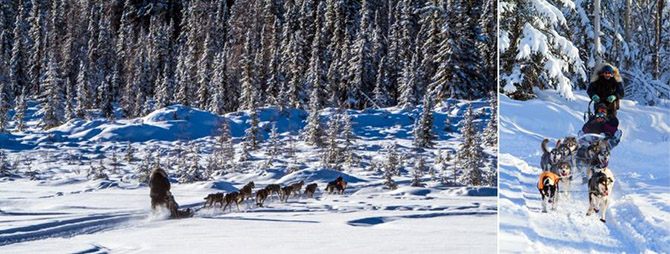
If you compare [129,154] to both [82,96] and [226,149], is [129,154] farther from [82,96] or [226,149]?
[82,96]

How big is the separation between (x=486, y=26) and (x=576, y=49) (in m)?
3.30

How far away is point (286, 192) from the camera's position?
6059 mm

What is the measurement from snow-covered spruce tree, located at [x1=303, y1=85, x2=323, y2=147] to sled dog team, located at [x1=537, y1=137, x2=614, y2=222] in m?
3.85

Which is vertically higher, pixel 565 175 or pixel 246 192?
pixel 565 175

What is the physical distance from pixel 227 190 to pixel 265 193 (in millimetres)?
411

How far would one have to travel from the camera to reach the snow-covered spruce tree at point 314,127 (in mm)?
6770

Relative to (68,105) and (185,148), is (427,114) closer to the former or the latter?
(185,148)

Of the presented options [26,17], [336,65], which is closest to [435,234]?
[336,65]

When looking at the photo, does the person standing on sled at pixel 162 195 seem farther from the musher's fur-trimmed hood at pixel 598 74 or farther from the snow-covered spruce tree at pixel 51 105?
the musher's fur-trimmed hood at pixel 598 74

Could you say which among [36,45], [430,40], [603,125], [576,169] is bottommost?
[576,169]

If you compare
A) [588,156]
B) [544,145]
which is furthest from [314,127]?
[588,156]

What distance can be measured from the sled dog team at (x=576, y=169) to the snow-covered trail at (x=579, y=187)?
0.19 ft

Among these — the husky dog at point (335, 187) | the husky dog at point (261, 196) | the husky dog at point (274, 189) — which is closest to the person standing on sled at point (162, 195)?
the husky dog at point (261, 196)

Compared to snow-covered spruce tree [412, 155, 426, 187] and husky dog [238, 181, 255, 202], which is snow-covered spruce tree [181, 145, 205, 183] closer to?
husky dog [238, 181, 255, 202]
